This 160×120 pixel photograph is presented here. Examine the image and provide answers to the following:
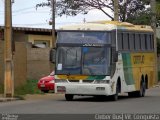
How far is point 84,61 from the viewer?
82.5 feet

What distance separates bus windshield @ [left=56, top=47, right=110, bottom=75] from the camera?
25.0 metres

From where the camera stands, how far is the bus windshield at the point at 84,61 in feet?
82.0

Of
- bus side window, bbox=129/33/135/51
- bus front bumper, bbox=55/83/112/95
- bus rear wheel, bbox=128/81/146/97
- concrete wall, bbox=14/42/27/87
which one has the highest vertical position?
bus side window, bbox=129/33/135/51

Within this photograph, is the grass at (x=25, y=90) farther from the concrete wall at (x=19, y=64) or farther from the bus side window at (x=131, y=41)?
the bus side window at (x=131, y=41)

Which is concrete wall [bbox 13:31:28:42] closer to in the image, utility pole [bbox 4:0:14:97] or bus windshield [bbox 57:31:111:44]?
utility pole [bbox 4:0:14:97]

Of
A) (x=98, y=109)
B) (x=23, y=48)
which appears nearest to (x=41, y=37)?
(x=23, y=48)

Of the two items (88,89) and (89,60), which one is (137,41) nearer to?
(89,60)

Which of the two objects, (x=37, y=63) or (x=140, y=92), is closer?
(x=140, y=92)

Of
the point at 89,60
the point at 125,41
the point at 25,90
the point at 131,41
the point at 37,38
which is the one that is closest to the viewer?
the point at 89,60

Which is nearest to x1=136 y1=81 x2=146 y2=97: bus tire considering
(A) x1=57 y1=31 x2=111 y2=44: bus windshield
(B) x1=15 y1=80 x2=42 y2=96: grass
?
(A) x1=57 y1=31 x2=111 y2=44: bus windshield

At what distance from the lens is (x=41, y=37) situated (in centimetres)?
5484

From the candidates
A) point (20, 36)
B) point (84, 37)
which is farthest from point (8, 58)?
point (20, 36)

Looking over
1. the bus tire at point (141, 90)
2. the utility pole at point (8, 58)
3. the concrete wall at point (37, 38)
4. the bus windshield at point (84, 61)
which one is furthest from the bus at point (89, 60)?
the concrete wall at point (37, 38)

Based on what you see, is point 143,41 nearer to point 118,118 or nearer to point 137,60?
point 137,60
